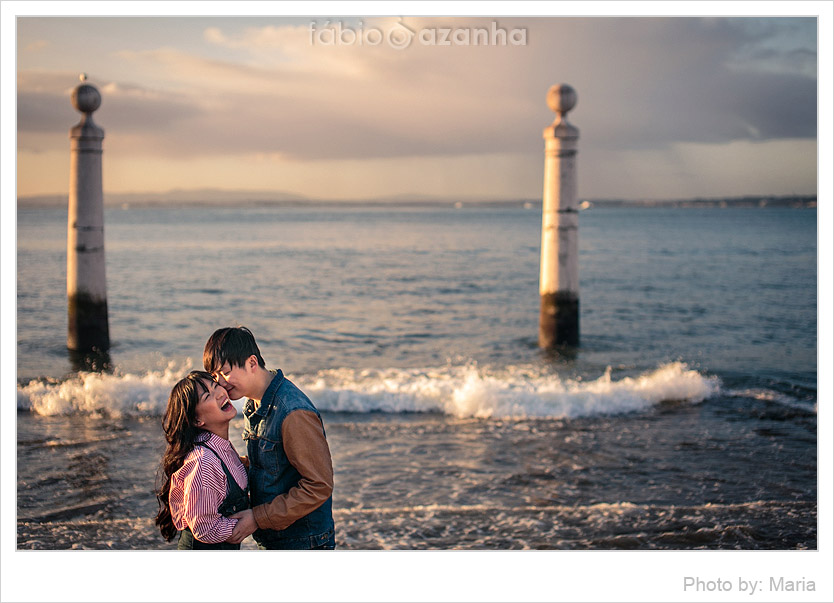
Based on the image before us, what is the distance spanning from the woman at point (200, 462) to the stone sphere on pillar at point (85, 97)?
7.62 metres

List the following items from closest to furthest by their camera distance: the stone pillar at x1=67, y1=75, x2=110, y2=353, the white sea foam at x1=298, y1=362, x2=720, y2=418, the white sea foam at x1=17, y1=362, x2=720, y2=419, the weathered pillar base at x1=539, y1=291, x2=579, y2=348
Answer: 1. the white sea foam at x1=17, y1=362, x2=720, y2=419
2. the white sea foam at x1=298, y1=362, x2=720, y2=418
3. the stone pillar at x1=67, y1=75, x2=110, y2=353
4. the weathered pillar base at x1=539, y1=291, x2=579, y2=348

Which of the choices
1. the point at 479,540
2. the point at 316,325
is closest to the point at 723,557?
the point at 479,540

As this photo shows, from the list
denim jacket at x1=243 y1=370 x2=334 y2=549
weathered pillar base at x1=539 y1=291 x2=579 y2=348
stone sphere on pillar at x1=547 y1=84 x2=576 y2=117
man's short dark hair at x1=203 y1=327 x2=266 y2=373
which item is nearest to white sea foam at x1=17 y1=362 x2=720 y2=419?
weathered pillar base at x1=539 y1=291 x2=579 y2=348

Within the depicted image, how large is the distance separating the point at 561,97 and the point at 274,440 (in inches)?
317

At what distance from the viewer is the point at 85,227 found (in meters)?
9.60

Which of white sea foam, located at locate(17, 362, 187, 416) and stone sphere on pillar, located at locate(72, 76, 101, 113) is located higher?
stone sphere on pillar, located at locate(72, 76, 101, 113)

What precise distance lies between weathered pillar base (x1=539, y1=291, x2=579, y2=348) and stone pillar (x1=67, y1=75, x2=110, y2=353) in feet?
20.2

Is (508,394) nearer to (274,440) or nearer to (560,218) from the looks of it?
(560,218)

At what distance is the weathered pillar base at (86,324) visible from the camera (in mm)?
9969

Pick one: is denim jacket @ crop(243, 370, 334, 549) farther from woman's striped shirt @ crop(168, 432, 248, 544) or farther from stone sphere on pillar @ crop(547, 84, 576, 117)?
stone sphere on pillar @ crop(547, 84, 576, 117)

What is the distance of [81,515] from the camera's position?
216 inches

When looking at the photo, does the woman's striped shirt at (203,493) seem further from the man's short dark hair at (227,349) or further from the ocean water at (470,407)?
the ocean water at (470,407)

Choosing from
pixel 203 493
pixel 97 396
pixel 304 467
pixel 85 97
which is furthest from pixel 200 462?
pixel 85 97

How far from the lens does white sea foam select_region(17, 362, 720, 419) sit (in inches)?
335
